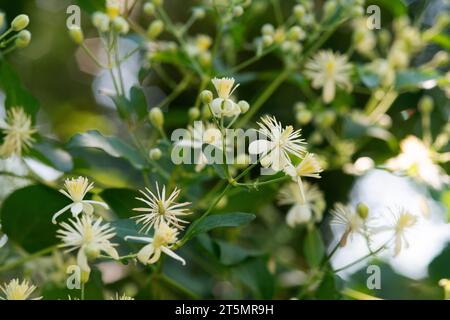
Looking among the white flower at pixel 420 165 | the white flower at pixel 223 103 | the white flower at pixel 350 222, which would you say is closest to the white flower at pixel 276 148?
the white flower at pixel 223 103

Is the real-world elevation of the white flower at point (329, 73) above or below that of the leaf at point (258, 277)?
above

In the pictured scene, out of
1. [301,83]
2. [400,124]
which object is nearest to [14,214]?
[301,83]

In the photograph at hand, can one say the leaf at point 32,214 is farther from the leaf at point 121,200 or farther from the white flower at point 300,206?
the white flower at point 300,206

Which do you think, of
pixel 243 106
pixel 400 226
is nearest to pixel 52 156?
pixel 243 106

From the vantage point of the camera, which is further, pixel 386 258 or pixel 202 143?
pixel 386 258

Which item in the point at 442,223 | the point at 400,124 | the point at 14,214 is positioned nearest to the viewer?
the point at 14,214
